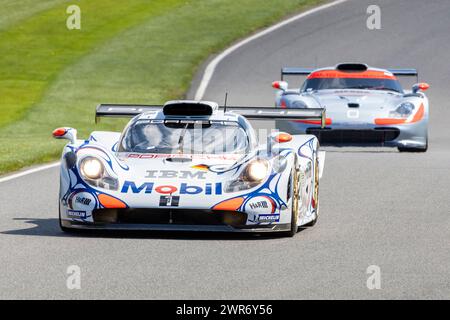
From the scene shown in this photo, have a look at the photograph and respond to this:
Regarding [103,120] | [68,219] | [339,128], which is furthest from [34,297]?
[103,120]

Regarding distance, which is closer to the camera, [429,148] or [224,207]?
[224,207]

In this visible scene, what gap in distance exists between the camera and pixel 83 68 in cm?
3120

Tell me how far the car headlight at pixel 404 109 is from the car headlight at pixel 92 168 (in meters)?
9.63

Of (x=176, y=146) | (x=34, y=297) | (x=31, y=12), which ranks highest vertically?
(x=31, y=12)

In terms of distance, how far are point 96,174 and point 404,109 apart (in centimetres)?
984

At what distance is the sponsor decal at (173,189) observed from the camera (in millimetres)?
10492

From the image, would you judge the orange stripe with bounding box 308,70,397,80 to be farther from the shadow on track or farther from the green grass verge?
the shadow on track

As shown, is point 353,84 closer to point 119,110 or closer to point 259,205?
point 119,110

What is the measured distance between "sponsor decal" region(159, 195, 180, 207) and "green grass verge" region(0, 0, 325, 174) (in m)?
9.45

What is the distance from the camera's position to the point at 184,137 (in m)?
11.8

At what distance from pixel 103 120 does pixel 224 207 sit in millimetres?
14680

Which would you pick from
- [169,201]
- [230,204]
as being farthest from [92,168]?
[230,204]

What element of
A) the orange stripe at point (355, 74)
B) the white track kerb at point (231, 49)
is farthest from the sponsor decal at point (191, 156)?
the white track kerb at point (231, 49)

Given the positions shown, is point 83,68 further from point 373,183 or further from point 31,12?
point 373,183
